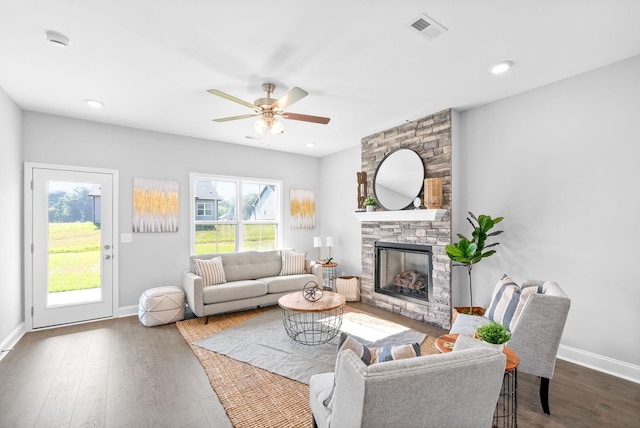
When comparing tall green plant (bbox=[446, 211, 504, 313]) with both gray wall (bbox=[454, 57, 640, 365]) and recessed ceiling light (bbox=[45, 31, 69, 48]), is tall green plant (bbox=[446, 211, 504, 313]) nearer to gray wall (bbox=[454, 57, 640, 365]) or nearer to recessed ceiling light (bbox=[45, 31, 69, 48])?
gray wall (bbox=[454, 57, 640, 365])

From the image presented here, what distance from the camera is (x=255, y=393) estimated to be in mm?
2432

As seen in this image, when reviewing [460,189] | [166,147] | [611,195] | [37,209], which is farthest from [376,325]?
[37,209]

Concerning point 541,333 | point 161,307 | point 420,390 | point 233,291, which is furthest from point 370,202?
point 420,390

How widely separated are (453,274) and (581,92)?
236 cm

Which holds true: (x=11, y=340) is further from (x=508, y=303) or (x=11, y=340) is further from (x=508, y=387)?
(x=508, y=303)

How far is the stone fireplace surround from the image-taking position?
388 cm

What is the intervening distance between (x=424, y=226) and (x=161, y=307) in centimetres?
370

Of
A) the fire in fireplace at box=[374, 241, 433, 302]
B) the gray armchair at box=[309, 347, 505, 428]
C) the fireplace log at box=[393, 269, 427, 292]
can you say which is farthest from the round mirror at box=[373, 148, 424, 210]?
the gray armchair at box=[309, 347, 505, 428]

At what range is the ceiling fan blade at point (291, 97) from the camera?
2506 millimetres

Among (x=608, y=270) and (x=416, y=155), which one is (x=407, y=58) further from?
(x=608, y=270)

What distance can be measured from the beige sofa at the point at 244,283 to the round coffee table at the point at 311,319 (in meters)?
0.54

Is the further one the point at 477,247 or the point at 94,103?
the point at 94,103

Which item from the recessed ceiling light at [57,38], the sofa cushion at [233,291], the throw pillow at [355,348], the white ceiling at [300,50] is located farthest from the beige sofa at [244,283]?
the throw pillow at [355,348]

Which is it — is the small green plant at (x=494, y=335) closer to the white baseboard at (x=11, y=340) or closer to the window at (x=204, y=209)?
the white baseboard at (x=11, y=340)
